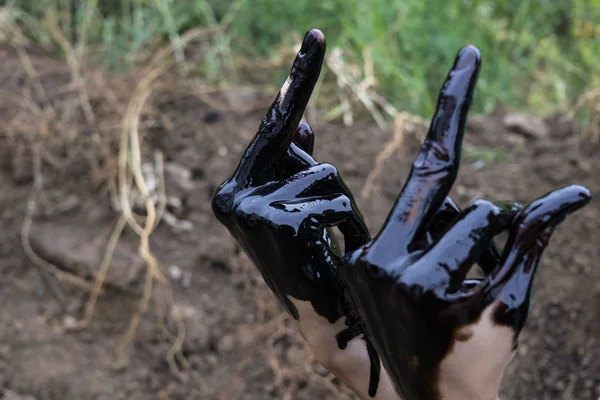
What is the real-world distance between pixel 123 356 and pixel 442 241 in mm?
1184

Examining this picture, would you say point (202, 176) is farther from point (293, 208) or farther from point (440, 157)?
point (440, 157)

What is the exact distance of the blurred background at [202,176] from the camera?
1529 mm

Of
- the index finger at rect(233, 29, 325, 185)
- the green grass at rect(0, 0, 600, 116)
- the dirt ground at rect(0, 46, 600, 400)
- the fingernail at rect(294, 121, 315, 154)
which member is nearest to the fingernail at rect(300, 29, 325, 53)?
the index finger at rect(233, 29, 325, 185)

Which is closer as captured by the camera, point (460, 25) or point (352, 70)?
point (352, 70)

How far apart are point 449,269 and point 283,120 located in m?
0.24

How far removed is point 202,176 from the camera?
1893mm

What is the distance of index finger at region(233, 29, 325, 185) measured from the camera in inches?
26.5

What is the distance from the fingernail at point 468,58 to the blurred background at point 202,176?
974 mm

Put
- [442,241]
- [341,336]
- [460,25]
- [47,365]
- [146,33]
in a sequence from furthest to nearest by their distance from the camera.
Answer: [460,25]
[146,33]
[47,365]
[341,336]
[442,241]

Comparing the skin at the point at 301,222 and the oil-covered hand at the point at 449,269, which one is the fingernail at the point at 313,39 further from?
the oil-covered hand at the point at 449,269

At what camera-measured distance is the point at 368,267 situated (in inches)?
22.7

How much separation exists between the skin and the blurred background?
738 millimetres

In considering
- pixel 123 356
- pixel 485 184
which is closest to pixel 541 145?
pixel 485 184

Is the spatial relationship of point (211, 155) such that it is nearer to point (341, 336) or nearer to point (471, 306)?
Result: point (341, 336)
